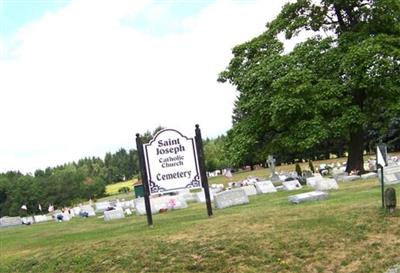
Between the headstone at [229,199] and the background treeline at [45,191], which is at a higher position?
the background treeline at [45,191]

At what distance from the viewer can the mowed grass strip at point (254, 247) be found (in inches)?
367

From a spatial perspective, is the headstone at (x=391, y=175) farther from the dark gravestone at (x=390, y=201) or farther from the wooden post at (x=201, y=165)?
the dark gravestone at (x=390, y=201)

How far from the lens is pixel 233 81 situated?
102ft

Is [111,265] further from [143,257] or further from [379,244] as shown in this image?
[379,244]

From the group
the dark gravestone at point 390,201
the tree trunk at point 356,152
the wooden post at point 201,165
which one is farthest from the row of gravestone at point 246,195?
the tree trunk at point 356,152

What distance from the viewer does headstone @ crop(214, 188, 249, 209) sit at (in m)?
17.4

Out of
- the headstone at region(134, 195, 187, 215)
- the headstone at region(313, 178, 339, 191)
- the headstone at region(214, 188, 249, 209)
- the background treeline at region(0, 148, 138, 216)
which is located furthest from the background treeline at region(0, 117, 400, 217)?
the headstone at region(214, 188, 249, 209)

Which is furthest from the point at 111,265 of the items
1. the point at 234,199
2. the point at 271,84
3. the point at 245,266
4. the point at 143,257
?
the point at 271,84

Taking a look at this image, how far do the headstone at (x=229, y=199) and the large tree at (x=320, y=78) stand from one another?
843 centimetres

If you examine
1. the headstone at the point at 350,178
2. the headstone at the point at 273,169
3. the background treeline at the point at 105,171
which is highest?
the background treeline at the point at 105,171

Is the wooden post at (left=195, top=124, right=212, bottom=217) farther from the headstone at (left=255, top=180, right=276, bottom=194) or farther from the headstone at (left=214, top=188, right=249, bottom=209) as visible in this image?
the headstone at (left=255, top=180, right=276, bottom=194)

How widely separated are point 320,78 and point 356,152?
4.84 m

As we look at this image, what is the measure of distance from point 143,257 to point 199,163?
4.23 meters

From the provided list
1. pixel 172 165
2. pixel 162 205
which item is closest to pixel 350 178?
pixel 162 205
